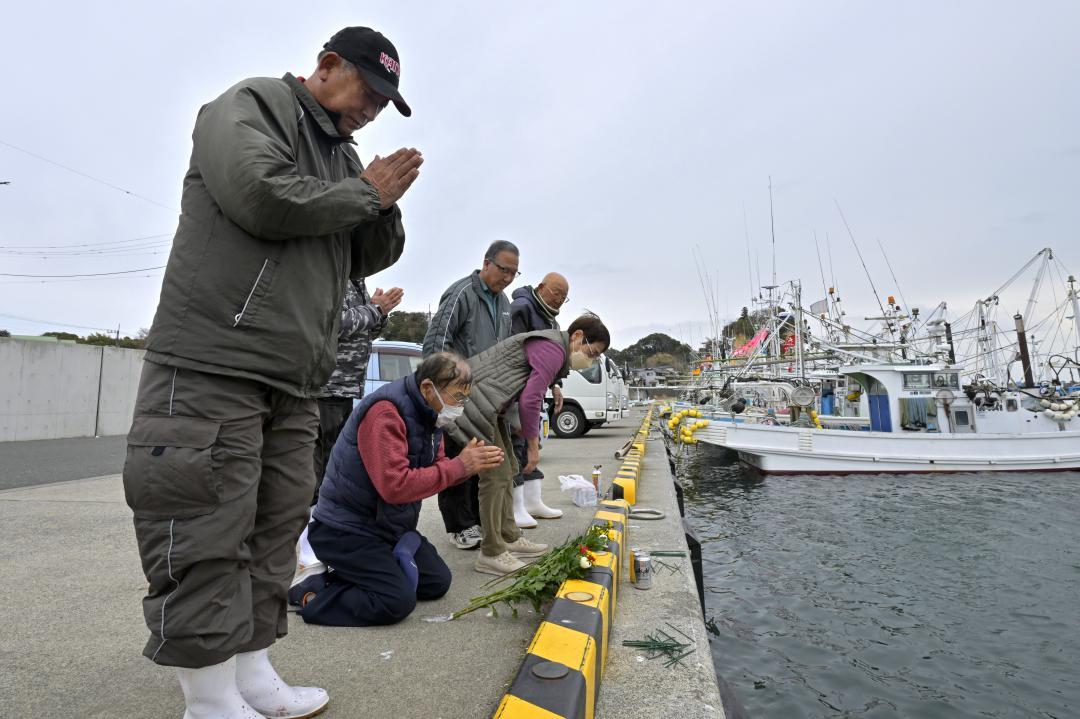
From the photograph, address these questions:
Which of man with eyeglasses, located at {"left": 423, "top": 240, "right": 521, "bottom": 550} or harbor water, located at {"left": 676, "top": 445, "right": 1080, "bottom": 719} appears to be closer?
harbor water, located at {"left": 676, "top": 445, "right": 1080, "bottom": 719}

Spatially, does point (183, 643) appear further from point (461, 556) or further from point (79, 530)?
point (79, 530)

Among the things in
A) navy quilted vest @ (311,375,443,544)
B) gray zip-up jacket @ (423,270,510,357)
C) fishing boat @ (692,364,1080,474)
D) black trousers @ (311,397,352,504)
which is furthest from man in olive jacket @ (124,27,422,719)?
fishing boat @ (692,364,1080,474)

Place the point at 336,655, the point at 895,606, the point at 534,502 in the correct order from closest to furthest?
the point at 336,655
the point at 534,502
the point at 895,606

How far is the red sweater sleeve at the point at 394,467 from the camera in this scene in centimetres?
239

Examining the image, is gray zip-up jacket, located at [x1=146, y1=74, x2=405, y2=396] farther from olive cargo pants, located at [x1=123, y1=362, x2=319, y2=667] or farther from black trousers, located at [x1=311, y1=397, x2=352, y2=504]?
black trousers, located at [x1=311, y1=397, x2=352, y2=504]

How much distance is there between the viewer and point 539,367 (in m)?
3.28

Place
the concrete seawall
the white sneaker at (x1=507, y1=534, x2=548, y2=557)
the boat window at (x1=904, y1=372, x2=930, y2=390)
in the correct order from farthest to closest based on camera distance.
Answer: the boat window at (x1=904, y1=372, x2=930, y2=390)
the concrete seawall
the white sneaker at (x1=507, y1=534, x2=548, y2=557)

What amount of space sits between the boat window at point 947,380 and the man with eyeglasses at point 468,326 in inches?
590

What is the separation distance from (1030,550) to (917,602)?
3.13m

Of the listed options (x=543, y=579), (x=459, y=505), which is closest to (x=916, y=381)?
(x=459, y=505)

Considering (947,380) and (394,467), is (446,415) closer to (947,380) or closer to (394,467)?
(394,467)

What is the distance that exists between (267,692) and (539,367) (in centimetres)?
203

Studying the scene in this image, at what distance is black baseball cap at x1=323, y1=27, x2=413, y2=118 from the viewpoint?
5.39 feet

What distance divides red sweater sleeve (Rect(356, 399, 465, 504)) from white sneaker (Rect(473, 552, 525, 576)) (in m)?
0.87
